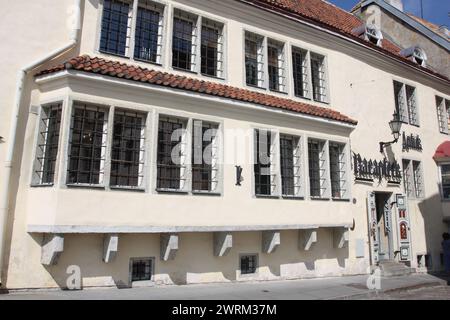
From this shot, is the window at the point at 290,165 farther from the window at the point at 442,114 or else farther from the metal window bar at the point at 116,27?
the window at the point at 442,114

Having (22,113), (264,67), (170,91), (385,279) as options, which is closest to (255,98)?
(264,67)

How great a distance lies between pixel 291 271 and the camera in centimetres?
1199

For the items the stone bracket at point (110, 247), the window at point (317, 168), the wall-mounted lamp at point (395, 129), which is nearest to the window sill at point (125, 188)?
the stone bracket at point (110, 247)

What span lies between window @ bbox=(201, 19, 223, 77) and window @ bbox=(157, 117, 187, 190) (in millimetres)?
2257

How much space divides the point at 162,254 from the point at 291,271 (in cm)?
438

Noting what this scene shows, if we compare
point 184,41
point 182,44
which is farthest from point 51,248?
point 184,41

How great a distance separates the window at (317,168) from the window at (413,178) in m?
5.73

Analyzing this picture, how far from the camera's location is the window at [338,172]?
13.1 m

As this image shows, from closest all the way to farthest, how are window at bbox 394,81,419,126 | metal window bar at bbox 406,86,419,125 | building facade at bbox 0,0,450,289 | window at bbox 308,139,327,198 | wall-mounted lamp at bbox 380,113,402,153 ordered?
building facade at bbox 0,0,450,289 → window at bbox 308,139,327,198 → wall-mounted lamp at bbox 380,113,402,153 → window at bbox 394,81,419,126 → metal window bar at bbox 406,86,419,125

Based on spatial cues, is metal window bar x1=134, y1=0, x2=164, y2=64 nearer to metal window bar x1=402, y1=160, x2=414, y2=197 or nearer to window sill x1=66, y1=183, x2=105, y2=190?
window sill x1=66, y1=183, x2=105, y2=190

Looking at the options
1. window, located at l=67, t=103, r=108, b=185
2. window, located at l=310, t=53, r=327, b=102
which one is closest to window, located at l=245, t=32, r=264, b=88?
window, located at l=310, t=53, r=327, b=102

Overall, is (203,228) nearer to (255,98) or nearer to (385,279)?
(255,98)

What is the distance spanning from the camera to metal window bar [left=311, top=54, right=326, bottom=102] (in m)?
14.1

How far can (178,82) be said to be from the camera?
9.87 m
